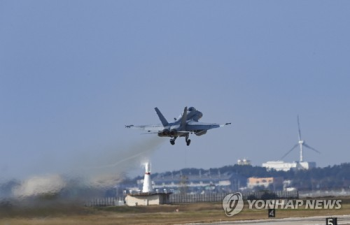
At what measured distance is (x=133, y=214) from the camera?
85.6 meters

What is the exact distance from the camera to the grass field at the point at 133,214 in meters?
57.5

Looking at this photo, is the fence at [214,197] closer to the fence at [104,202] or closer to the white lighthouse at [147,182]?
the white lighthouse at [147,182]

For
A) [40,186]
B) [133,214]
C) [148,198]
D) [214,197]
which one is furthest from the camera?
[148,198]

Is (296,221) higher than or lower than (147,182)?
lower

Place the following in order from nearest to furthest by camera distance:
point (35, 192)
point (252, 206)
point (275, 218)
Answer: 1. point (35, 192)
2. point (275, 218)
3. point (252, 206)

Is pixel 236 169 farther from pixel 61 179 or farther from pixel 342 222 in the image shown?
→ pixel 61 179

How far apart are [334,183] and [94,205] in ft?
275

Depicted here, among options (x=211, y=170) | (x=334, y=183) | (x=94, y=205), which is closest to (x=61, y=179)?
(x=94, y=205)

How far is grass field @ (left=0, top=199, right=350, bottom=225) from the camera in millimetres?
57531

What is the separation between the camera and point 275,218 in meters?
78.2

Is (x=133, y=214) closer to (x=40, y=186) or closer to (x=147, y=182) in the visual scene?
(x=40, y=186)

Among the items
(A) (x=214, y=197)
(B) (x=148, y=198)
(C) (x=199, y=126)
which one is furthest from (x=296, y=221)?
(B) (x=148, y=198)
